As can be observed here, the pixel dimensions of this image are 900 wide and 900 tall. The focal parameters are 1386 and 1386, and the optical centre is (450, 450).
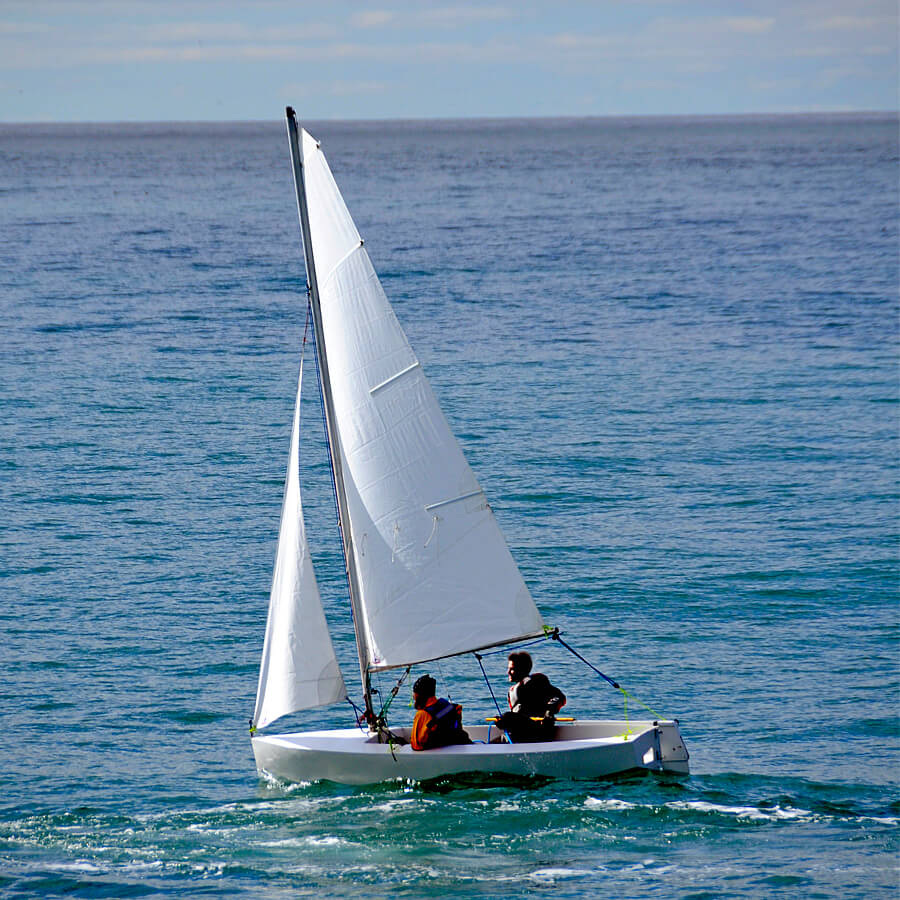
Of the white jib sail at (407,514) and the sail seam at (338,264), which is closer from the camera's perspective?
the sail seam at (338,264)

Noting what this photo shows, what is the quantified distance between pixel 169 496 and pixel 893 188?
13537 centimetres

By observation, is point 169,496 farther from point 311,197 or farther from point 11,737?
→ point 311,197

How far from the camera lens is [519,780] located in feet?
72.5

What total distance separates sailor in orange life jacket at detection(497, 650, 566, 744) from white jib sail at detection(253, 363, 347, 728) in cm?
287

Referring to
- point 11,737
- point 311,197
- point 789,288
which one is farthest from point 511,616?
point 789,288

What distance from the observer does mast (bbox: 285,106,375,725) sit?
21891 mm

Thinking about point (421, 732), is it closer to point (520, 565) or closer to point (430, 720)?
point (430, 720)

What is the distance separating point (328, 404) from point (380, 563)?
2741 millimetres

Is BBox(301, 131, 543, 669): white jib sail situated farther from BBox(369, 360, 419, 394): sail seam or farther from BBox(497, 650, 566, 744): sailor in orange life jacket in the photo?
BBox(497, 650, 566, 744): sailor in orange life jacket

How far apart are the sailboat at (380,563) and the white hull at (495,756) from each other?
0.03 metres

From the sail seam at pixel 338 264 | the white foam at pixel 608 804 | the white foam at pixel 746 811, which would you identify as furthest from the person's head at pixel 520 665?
the sail seam at pixel 338 264

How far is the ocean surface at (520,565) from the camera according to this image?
21031mm

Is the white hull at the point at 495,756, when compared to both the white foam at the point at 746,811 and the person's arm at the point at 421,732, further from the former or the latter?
the white foam at the point at 746,811

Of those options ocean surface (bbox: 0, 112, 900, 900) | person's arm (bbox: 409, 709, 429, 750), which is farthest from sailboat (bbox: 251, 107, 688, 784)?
ocean surface (bbox: 0, 112, 900, 900)
